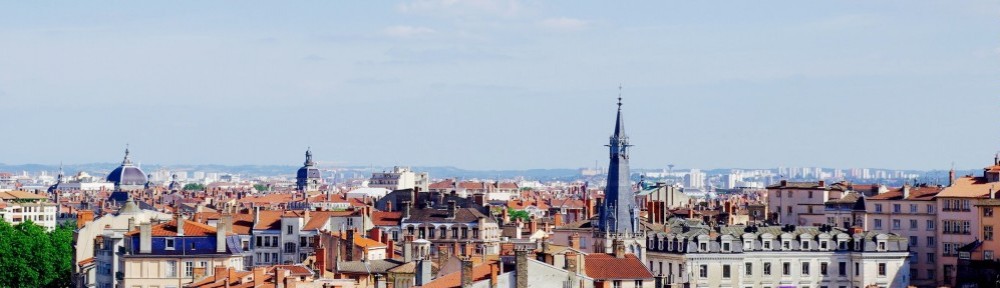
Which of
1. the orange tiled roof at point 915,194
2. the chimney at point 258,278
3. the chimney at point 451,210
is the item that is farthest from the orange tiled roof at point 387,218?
the chimney at point 258,278

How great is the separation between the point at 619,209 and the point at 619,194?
143 cm

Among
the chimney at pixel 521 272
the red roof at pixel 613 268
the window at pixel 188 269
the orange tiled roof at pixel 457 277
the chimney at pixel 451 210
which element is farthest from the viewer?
the chimney at pixel 451 210

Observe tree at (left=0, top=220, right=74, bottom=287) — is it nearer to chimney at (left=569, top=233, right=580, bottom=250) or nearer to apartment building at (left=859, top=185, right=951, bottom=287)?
→ chimney at (left=569, top=233, right=580, bottom=250)

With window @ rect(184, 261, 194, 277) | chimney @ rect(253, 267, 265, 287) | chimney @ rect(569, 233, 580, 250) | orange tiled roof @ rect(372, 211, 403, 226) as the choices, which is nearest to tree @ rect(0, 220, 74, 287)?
orange tiled roof @ rect(372, 211, 403, 226)

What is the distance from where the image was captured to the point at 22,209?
17738 centimetres

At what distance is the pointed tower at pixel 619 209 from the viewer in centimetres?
9875

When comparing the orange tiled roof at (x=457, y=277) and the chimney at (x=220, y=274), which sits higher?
the orange tiled roof at (x=457, y=277)

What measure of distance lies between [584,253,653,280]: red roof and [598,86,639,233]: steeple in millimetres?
30587

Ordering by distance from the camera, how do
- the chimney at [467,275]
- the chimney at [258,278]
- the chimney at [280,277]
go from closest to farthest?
the chimney at [467,275] < the chimney at [280,277] < the chimney at [258,278]

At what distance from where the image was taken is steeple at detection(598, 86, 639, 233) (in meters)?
102

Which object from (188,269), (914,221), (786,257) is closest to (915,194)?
(914,221)

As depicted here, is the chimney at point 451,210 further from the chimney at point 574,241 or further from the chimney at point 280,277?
the chimney at point 280,277

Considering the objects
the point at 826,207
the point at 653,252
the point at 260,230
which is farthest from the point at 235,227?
the point at 826,207

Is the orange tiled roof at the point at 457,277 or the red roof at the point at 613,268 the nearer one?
the orange tiled roof at the point at 457,277
